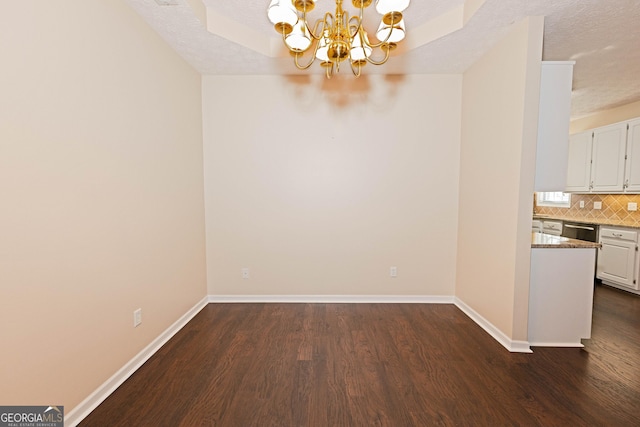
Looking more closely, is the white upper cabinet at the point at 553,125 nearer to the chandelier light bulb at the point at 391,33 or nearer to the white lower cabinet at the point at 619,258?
the chandelier light bulb at the point at 391,33

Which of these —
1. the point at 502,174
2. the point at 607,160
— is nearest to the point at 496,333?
the point at 502,174

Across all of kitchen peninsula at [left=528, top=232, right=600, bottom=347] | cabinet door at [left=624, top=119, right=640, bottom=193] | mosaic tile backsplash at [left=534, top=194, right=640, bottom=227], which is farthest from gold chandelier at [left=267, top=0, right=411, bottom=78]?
mosaic tile backsplash at [left=534, top=194, right=640, bottom=227]

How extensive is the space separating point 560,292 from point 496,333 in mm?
658

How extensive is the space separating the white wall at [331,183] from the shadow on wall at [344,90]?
12mm

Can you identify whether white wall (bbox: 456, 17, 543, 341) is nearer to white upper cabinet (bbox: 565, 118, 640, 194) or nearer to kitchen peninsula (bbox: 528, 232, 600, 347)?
kitchen peninsula (bbox: 528, 232, 600, 347)

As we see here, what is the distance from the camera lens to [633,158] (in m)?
→ 3.77

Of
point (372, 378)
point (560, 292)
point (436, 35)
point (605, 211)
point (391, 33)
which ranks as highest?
point (436, 35)

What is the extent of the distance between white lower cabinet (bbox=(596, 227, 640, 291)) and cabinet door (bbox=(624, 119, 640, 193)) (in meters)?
0.65

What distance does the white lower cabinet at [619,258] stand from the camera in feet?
12.1

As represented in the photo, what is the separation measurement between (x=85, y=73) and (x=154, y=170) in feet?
2.75

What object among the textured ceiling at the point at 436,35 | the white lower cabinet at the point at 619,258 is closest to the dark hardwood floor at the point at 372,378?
the white lower cabinet at the point at 619,258

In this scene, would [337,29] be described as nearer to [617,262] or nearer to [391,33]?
[391,33]

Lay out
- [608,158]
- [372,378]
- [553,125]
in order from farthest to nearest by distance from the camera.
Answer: [608,158] < [553,125] < [372,378]

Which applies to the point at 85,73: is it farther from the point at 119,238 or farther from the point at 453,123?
the point at 453,123
